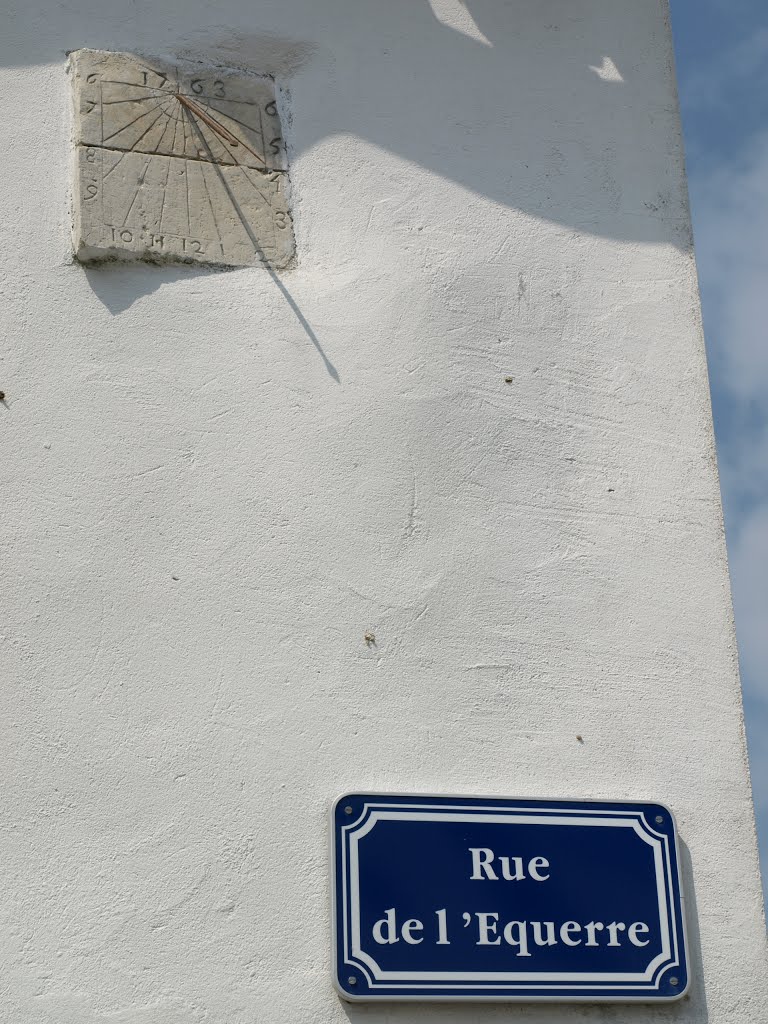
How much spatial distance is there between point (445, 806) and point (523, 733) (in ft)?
0.84

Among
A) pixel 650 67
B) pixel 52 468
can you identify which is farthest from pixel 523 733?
pixel 650 67

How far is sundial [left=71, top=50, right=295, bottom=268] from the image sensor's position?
11.4 ft

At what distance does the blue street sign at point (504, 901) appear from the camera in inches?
117

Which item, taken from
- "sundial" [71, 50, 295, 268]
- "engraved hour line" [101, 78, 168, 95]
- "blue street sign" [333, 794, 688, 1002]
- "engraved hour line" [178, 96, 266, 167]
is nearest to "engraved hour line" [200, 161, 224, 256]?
"sundial" [71, 50, 295, 268]

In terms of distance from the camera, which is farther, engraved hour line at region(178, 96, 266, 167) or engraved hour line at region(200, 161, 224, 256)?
engraved hour line at region(178, 96, 266, 167)

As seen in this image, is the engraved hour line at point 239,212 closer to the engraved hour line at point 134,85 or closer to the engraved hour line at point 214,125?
the engraved hour line at point 214,125

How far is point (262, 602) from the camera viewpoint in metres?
3.21

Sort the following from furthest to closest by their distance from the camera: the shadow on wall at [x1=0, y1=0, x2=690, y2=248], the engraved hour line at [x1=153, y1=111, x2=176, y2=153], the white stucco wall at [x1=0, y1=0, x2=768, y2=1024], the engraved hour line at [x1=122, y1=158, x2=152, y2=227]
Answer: the shadow on wall at [x1=0, y1=0, x2=690, y2=248]
the engraved hour line at [x1=153, y1=111, x2=176, y2=153]
the engraved hour line at [x1=122, y1=158, x2=152, y2=227]
the white stucco wall at [x1=0, y1=0, x2=768, y2=1024]

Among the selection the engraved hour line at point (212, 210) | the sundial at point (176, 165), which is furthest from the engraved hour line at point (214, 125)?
the engraved hour line at point (212, 210)

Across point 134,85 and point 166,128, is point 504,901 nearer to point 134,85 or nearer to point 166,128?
point 166,128

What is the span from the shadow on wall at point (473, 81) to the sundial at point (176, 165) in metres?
0.08

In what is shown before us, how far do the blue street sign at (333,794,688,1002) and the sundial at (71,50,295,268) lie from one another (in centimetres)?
135

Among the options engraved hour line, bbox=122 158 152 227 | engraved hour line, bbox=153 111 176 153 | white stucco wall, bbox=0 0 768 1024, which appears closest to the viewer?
white stucco wall, bbox=0 0 768 1024

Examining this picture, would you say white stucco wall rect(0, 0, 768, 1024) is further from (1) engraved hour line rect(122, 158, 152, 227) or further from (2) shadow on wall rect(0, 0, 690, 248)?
(1) engraved hour line rect(122, 158, 152, 227)
